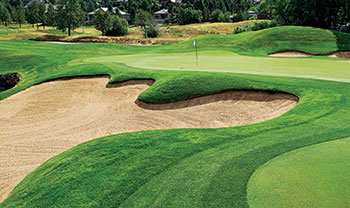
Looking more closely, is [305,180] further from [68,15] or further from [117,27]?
[117,27]

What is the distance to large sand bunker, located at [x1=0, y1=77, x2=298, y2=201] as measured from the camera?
10.3 meters

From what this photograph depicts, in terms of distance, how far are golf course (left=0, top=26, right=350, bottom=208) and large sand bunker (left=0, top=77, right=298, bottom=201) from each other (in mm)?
57

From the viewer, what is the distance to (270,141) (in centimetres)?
747

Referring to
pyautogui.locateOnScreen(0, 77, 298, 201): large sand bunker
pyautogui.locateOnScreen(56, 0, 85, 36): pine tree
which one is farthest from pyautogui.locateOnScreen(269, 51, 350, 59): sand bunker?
pyautogui.locateOnScreen(56, 0, 85, 36): pine tree

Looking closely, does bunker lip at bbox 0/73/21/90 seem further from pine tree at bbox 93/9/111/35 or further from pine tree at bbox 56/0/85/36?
pine tree at bbox 93/9/111/35

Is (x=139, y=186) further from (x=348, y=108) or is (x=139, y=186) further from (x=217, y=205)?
(x=348, y=108)

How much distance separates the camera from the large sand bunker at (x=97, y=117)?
33.7ft

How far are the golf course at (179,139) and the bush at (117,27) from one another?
5220 cm

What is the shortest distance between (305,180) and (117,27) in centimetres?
7129

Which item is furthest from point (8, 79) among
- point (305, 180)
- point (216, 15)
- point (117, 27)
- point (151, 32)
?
point (216, 15)

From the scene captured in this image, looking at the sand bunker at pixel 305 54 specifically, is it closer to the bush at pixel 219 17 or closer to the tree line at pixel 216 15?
the tree line at pixel 216 15

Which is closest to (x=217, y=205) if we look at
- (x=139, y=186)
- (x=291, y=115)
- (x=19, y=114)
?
(x=139, y=186)

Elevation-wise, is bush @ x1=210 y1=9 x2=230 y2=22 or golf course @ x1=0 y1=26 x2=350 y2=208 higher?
bush @ x1=210 y1=9 x2=230 y2=22

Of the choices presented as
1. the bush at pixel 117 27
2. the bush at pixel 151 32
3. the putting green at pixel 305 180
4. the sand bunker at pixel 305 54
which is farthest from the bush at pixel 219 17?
the putting green at pixel 305 180
